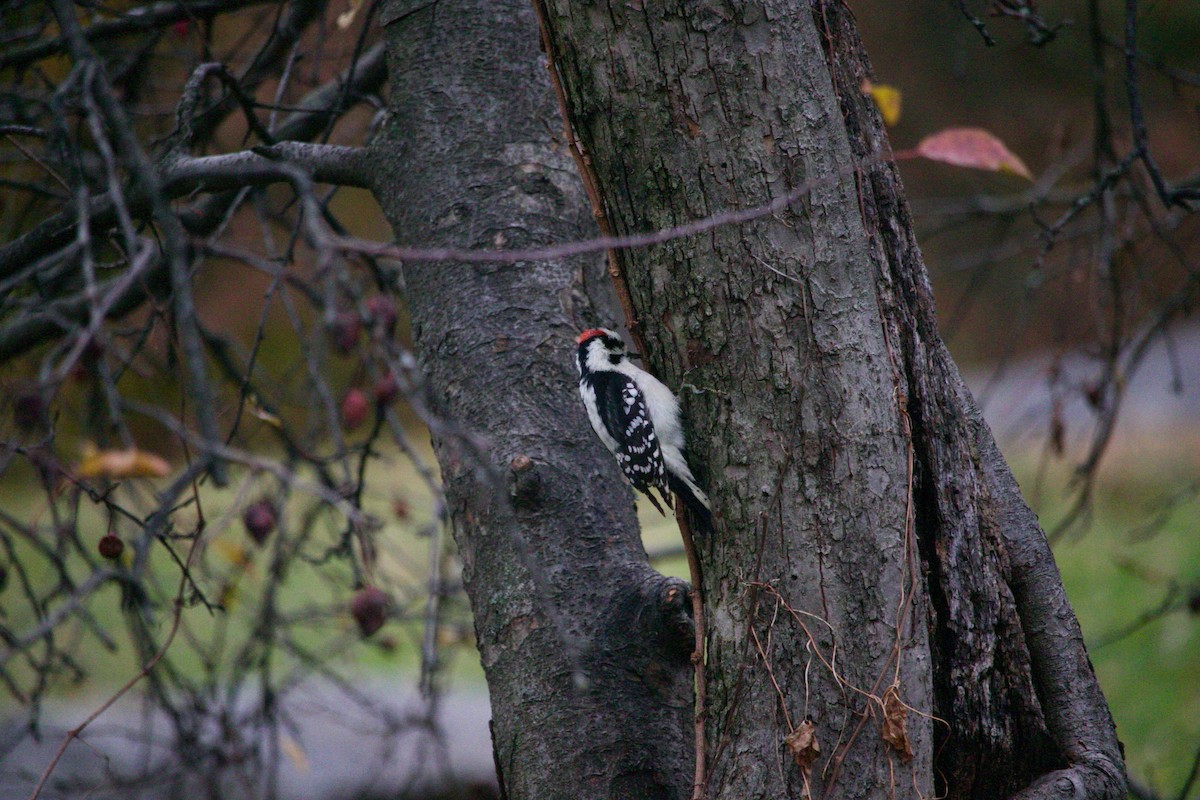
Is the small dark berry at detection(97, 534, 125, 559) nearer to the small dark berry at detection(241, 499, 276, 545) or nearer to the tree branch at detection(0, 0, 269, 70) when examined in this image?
the small dark berry at detection(241, 499, 276, 545)

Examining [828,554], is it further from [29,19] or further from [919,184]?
[919,184]

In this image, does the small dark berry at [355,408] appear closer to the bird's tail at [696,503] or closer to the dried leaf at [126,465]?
the dried leaf at [126,465]

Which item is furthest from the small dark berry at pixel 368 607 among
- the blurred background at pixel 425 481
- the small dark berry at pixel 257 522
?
the small dark berry at pixel 257 522

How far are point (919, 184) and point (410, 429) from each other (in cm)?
797

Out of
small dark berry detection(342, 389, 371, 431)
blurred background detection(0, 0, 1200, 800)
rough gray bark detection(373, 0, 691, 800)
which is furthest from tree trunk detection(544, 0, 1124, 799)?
small dark berry detection(342, 389, 371, 431)

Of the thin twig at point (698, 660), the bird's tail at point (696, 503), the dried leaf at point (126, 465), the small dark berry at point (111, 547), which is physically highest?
the dried leaf at point (126, 465)

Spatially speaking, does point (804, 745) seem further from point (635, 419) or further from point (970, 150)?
point (970, 150)

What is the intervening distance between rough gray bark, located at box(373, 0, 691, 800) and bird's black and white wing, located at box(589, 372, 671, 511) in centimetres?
35

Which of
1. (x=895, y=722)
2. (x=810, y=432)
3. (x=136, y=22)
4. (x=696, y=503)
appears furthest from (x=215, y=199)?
(x=895, y=722)

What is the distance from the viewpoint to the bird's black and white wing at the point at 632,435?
3100 mm

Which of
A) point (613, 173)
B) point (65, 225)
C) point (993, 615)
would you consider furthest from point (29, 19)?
point (993, 615)

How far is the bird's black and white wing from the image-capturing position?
3.10m

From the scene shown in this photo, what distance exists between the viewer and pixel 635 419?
127 inches

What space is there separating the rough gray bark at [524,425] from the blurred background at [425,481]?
0.28 meters
